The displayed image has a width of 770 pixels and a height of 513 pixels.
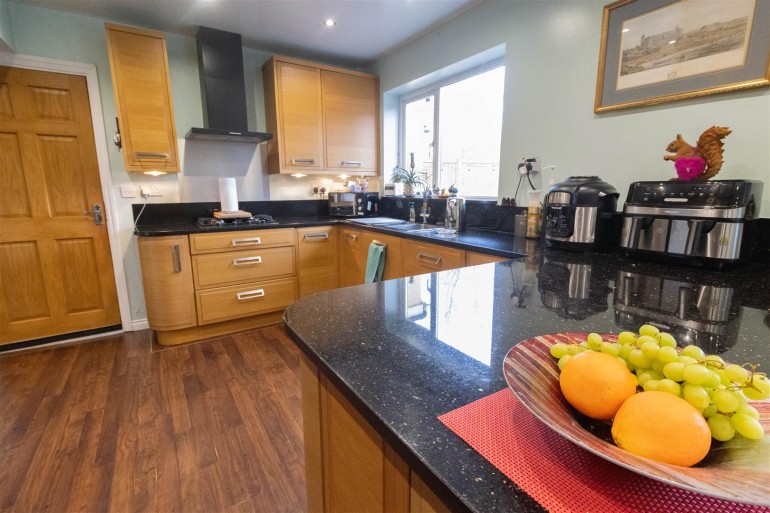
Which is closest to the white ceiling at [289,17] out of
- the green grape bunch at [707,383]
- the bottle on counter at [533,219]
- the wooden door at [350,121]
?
the wooden door at [350,121]

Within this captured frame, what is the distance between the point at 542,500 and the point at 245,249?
2.72m

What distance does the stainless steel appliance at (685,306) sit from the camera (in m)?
0.71

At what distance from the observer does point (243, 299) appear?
279cm

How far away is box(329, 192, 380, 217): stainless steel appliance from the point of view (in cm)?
335

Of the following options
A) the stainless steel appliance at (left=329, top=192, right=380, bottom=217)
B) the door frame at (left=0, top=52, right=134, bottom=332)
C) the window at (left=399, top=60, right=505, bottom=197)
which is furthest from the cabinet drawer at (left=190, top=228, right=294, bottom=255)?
the window at (left=399, top=60, right=505, bottom=197)

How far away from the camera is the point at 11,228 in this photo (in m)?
2.48

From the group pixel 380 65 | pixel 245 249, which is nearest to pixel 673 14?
pixel 380 65

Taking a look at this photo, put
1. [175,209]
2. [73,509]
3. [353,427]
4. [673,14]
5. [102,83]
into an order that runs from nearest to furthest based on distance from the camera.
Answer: [353,427]
[73,509]
[673,14]
[102,83]
[175,209]

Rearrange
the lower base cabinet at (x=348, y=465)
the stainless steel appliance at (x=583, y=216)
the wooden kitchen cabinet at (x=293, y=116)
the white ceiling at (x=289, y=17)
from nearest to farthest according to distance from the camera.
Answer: the lower base cabinet at (x=348, y=465) < the stainless steel appliance at (x=583, y=216) < the white ceiling at (x=289, y=17) < the wooden kitchen cabinet at (x=293, y=116)

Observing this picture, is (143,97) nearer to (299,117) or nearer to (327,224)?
(299,117)

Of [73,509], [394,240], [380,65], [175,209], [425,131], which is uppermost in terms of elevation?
[380,65]

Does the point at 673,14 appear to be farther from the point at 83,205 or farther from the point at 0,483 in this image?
the point at 83,205

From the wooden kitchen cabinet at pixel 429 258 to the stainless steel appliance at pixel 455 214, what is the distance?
1.31 ft

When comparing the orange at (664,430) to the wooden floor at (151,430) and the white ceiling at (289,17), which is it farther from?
the white ceiling at (289,17)
